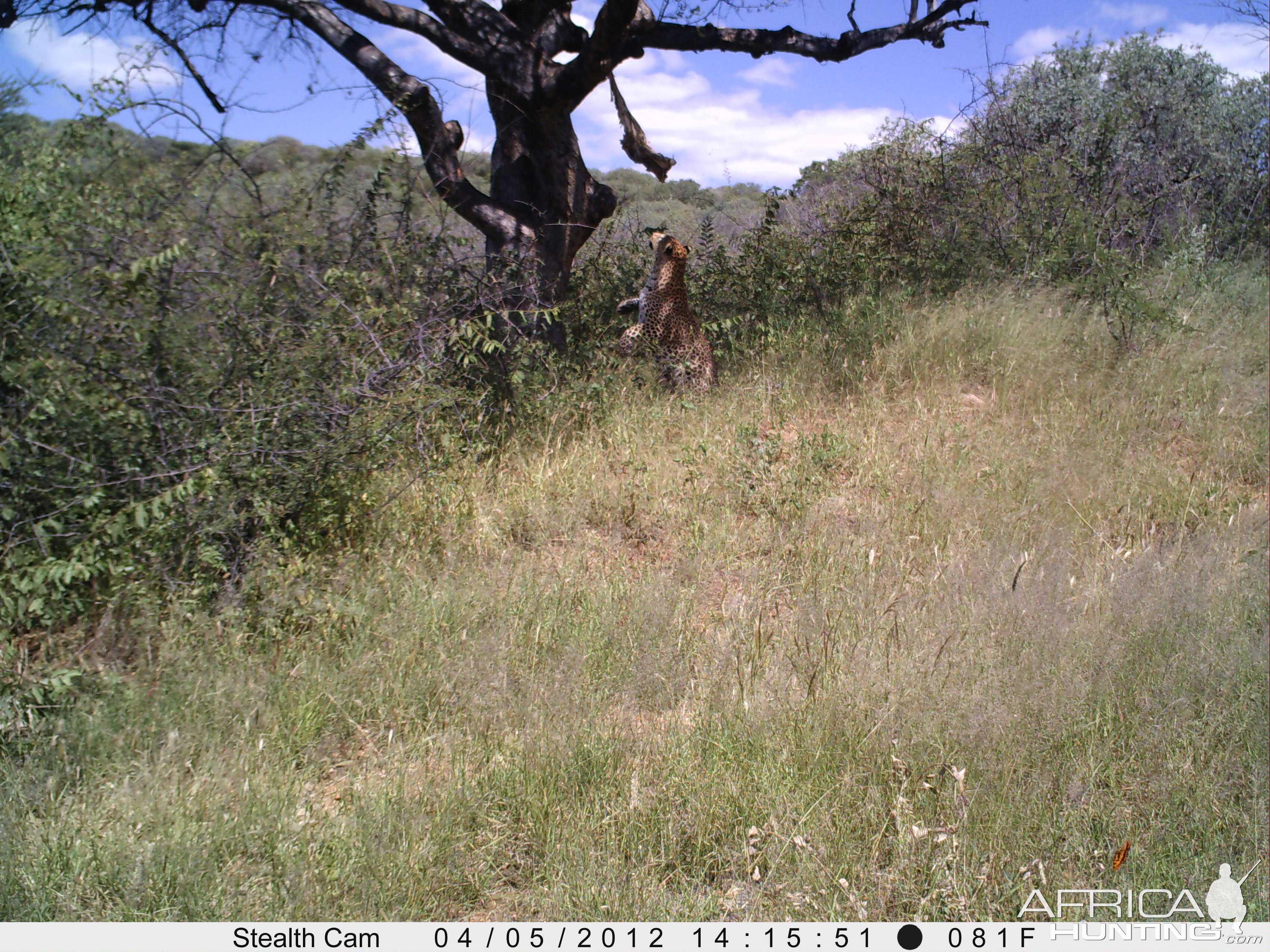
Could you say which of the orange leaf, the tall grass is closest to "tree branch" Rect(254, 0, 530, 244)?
the tall grass

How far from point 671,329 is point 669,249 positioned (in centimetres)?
75

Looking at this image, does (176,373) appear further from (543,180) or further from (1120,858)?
(543,180)

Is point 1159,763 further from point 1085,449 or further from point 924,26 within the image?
point 924,26

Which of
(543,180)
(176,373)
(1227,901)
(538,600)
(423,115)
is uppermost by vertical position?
(423,115)

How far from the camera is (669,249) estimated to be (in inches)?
303

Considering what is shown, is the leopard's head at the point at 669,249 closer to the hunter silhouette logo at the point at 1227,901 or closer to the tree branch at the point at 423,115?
the tree branch at the point at 423,115

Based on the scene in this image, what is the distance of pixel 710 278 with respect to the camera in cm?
912

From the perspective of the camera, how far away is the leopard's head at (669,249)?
7684mm

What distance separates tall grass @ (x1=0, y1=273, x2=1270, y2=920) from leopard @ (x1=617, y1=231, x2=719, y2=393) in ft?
6.46

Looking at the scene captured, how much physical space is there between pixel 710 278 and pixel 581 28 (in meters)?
2.59

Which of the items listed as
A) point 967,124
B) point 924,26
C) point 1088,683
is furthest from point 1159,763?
point 967,124

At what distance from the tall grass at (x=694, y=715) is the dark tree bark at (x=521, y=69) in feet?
9.13

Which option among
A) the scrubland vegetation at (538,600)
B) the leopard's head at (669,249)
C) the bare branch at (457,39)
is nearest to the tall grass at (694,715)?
the scrubland vegetation at (538,600)

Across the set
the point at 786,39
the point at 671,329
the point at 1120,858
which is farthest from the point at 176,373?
the point at 786,39
